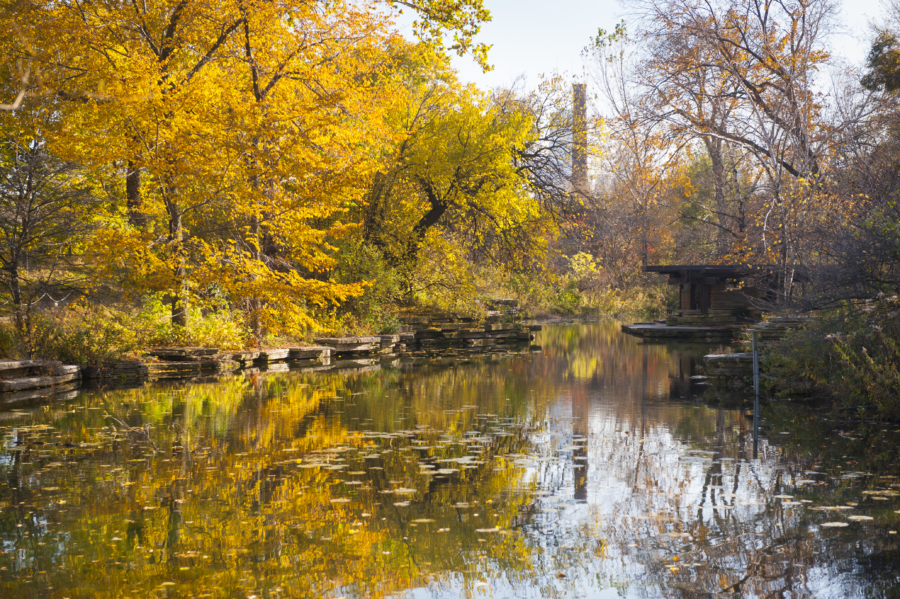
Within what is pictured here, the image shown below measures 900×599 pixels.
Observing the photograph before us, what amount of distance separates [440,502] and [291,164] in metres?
11.9

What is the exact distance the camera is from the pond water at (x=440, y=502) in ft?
14.0

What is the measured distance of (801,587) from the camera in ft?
13.4

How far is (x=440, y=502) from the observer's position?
5.85m

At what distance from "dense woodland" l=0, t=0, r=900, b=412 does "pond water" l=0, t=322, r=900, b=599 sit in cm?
330

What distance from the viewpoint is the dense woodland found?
44.6ft

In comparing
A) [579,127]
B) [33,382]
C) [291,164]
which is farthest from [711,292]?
[33,382]

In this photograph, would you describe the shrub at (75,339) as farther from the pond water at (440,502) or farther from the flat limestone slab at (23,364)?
the pond water at (440,502)

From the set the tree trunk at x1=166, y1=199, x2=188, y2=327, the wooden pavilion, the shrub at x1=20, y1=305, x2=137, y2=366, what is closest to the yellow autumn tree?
the tree trunk at x1=166, y1=199, x2=188, y2=327

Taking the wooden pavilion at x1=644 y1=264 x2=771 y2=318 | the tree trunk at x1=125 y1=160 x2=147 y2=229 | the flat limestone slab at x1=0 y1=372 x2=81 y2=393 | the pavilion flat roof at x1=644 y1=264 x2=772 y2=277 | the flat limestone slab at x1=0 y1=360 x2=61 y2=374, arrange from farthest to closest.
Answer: the wooden pavilion at x1=644 y1=264 x2=771 y2=318 → the pavilion flat roof at x1=644 y1=264 x2=772 y2=277 → the tree trunk at x1=125 y1=160 x2=147 y2=229 → the flat limestone slab at x1=0 y1=360 x2=61 y2=374 → the flat limestone slab at x1=0 y1=372 x2=81 y2=393

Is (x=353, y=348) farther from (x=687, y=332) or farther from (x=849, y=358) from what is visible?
(x=687, y=332)

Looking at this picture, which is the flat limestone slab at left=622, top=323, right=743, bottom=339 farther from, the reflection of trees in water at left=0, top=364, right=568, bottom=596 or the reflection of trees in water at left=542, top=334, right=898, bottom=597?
the reflection of trees in water at left=0, top=364, right=568, bottom=596

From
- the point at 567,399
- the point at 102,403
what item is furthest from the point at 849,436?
the point at 102,403

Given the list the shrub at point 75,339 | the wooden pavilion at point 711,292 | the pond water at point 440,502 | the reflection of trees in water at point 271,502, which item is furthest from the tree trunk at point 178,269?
the wooden pavilion at point 711,292

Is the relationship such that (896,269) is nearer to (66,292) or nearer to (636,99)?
(636,99)
